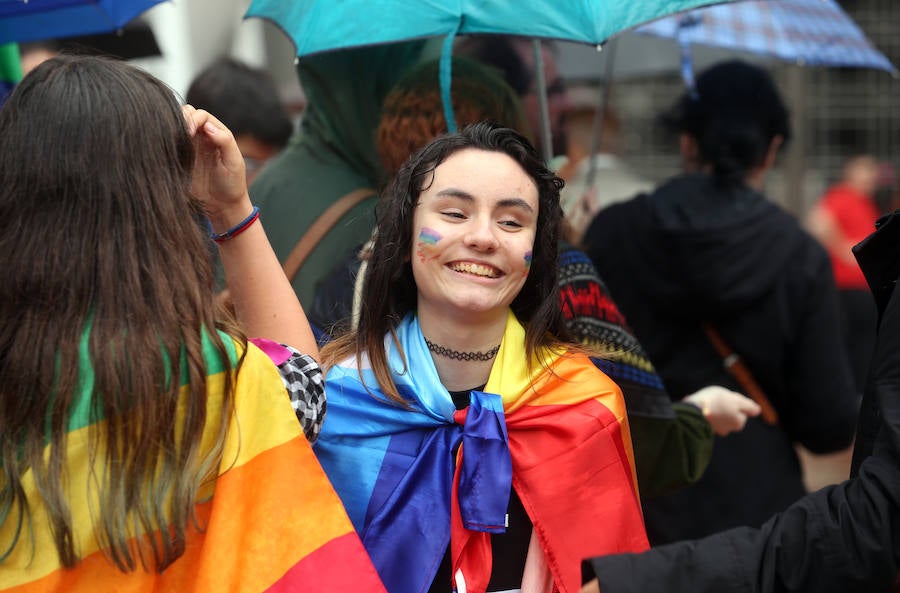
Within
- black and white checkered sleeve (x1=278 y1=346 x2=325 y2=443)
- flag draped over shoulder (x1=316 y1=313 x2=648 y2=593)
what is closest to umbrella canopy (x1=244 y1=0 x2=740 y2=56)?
flag draped over shoulder (x1=316 y1=313 x2=648 y2=593)

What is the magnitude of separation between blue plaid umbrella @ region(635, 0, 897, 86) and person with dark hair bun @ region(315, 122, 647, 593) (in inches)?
90.3

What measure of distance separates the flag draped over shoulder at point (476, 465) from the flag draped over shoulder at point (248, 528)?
0.26m

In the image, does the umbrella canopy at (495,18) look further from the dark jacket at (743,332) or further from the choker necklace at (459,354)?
the dark jacket at (743,332)

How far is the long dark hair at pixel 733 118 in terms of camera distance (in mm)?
Answer: 3980

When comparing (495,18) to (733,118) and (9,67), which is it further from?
(9,67)

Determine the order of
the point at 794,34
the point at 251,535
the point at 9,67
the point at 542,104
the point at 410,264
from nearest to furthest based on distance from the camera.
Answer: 1. the point at 251,535
2. the point at 410,264
3. the point at 542,104
4. the point at 9,67
5. the point at 794,34

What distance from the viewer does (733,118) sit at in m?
4.05

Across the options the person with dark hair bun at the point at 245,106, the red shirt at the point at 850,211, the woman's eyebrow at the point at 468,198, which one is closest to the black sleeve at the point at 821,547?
the woman's eyebrow at the point at 468,198

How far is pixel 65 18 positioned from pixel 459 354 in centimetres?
189

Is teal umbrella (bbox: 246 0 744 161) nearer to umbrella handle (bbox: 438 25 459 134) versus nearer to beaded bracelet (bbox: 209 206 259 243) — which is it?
umbrella handle (bbox: 438 25 459 134)

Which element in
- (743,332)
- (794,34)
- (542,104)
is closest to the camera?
(542,104)

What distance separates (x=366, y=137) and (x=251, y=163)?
1.25 metres

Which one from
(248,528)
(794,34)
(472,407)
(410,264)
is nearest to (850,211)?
(794,34)

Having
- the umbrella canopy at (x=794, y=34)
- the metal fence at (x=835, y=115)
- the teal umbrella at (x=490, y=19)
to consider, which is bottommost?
the metal fence at (x=835, y=115)
